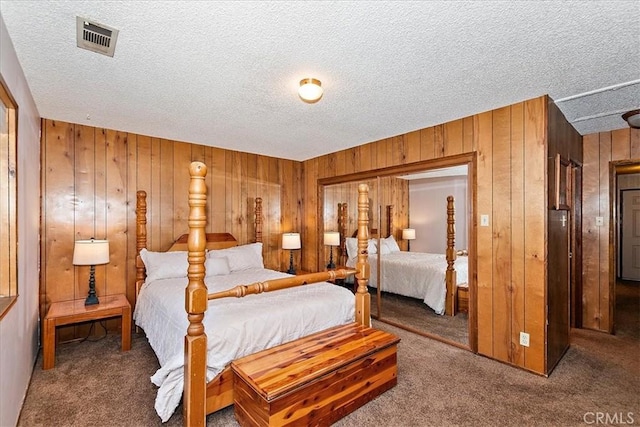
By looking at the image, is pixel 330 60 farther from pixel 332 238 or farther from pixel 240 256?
pixel 332 238

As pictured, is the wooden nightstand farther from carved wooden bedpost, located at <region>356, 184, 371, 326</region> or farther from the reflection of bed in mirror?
the reflection of bed in mirror

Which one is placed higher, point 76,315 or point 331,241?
point 331,241

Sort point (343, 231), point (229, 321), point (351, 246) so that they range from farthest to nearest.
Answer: point (343, 231)
point (351, 246)
point (229, 321)

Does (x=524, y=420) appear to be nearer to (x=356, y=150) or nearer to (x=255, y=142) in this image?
(x=356, y=150)

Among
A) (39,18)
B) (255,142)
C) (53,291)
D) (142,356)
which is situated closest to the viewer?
(39,18)

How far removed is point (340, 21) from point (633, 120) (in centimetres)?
307

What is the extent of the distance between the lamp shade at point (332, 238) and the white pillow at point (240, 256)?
112 centimetres

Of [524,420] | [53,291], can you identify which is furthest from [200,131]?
[524,420]

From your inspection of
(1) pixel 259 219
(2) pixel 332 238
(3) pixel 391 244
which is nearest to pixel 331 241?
(2) pixel 332 238

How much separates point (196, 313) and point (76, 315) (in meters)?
1.84

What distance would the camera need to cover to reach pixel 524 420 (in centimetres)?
204

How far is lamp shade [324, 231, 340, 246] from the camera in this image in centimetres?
479

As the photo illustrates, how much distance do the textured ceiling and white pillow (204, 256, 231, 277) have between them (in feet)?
5.31

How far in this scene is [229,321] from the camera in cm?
216
